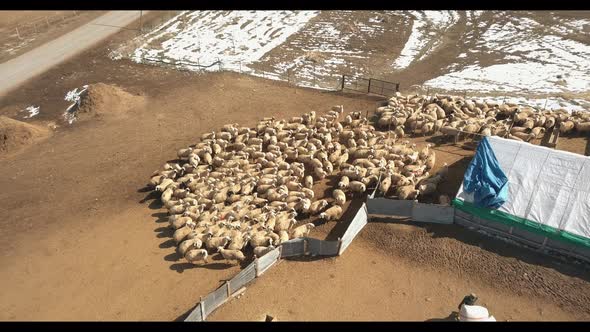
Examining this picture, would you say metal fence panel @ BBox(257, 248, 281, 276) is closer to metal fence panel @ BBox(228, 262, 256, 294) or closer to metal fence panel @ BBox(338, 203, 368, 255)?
metal fence panel @ BBox(228, 262, 256, 294)

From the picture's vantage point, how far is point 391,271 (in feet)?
58.0

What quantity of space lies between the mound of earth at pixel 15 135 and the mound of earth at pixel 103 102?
10.2 ft

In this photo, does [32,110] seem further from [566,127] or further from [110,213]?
[566,127]

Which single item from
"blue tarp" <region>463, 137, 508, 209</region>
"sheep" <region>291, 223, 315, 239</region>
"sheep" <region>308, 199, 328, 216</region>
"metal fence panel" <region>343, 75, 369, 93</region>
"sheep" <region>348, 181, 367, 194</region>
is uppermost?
"blue tarp" <region>463, 137, 508, 209</region>

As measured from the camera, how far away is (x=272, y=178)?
21938 millimetres

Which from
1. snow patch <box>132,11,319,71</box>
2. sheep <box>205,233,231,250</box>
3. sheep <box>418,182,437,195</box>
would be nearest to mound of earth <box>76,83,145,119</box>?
snow patch <box>132,11,319,71</box>

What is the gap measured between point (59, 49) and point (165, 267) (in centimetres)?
2981

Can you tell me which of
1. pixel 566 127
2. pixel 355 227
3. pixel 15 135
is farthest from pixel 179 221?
pixel 566 127

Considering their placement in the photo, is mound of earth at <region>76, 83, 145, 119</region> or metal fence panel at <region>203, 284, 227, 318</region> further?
mound of earth at <region>76, 83, 145, 119</region>

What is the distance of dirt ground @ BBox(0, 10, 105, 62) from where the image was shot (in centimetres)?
4003

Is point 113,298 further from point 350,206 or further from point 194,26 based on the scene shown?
point 194,26

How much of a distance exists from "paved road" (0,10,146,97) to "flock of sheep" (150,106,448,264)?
19.0m

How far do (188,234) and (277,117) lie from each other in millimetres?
11641

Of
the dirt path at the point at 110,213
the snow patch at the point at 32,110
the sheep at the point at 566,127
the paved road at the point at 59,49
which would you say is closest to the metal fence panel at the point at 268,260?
the dirt path at the point at 110,213
